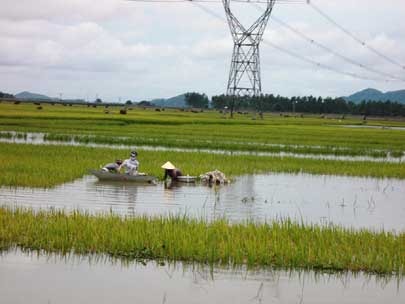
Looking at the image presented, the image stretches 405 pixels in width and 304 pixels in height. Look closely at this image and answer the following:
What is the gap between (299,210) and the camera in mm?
12133

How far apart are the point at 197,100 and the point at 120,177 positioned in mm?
115949

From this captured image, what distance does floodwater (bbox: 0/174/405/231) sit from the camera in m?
10.9

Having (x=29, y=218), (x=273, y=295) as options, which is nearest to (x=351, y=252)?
(x=273, y=295)

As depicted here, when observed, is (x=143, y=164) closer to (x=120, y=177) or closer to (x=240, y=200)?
(x=120, y=177)

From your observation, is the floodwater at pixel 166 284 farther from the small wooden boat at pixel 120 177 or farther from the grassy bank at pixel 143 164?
the small wooden boat at pixel 120 177

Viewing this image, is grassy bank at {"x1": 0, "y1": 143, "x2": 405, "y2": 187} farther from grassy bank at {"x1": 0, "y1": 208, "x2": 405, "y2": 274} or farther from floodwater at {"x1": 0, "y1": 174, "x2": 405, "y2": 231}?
grassy bank at {"x1": 0, "y1": 208, "x2": 405, "y2": 274}

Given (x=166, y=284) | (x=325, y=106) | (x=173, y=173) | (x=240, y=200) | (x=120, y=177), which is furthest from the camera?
(x=325, y=106)

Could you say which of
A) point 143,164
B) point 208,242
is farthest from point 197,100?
point 208,242

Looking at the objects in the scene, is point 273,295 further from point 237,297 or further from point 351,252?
point 351,252

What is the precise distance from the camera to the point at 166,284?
6664 millimetres

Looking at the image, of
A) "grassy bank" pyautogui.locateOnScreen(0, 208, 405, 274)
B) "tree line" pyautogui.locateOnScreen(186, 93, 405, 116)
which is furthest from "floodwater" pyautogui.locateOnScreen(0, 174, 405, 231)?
"tree line" pyautogui.locateOnScreen(186, 93, 405, 116)

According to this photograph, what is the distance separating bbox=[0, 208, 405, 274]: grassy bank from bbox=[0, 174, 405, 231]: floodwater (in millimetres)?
1830

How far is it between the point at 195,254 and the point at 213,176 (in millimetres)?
7599

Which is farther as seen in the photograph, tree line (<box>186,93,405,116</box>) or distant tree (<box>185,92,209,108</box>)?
distant tree (<box>185,92,209,108</box>)
